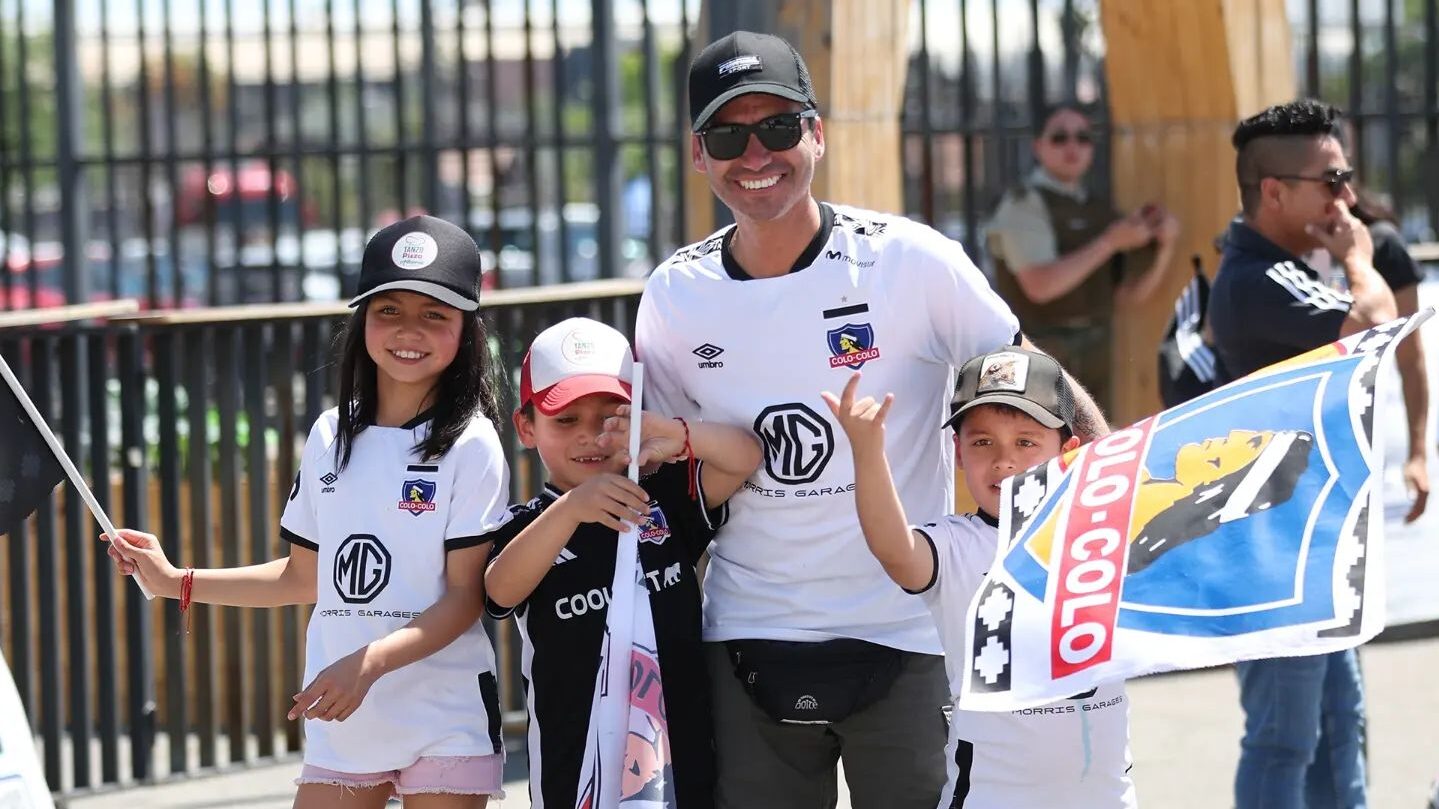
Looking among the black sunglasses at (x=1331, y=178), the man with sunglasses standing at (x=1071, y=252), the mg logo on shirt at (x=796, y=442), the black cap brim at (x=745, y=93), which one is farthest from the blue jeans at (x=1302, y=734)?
the man with sunglasses standing at (x=1071, y=252)

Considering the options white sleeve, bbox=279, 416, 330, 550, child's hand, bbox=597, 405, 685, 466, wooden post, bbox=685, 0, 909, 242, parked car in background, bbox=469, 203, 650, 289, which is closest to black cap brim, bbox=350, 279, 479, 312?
white sleeve, bbox=279, 416, 330, 550

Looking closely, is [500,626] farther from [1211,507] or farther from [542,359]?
[1211,507]

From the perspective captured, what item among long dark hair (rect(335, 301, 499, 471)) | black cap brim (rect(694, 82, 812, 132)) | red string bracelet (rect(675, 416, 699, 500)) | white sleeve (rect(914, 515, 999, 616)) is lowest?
white sleeve (rect(914, 515, 999, 616))

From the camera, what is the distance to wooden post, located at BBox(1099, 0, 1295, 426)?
24.2 feet

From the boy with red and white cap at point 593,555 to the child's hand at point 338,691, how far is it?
0.26 metres

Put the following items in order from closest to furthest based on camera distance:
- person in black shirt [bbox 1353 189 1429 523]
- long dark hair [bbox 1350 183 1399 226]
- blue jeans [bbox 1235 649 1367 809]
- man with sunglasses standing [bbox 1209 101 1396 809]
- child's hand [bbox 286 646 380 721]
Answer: child's hand [bbox 286 646 380 721] < man with sunglasses standing [bbox 1209 101 1396 809] < blue jeans [bbox 1235 649 1367 809] < person in black shirt [bbox 1353 189 1429 523] < long dark hair [bbox 1350 183 1399 226]

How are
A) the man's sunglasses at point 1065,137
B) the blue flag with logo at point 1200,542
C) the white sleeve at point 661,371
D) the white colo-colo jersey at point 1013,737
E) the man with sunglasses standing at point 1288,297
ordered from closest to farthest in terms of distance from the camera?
the blue flag with logo at point 1200,542 < the white colo-colo jersey at point 1013,737 < the white sleeve at point 661,371 < the man with sunglasses standing at point 1288,297 < the man's sunglasses at point 1065,137

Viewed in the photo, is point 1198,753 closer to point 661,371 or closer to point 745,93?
point 661,371

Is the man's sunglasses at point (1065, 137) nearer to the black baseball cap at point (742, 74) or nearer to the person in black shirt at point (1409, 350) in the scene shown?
the person in black shirt at point (1409, 350)

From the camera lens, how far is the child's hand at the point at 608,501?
3471 mm

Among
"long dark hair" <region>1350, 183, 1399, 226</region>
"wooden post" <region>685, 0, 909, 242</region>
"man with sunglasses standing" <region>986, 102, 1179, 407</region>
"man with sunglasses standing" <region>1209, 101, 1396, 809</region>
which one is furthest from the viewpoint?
"man with sunglasses standing" <region>986, 102, 1179, 407</region>

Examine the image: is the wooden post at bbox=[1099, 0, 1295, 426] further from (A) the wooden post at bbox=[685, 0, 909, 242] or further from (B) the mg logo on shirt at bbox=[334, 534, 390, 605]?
(B) the mg logo on shirt at bbox=[334, 534, 390, 605]

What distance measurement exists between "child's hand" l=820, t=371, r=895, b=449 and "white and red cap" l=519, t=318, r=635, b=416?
469 millimetres

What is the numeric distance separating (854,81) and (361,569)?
337cm
